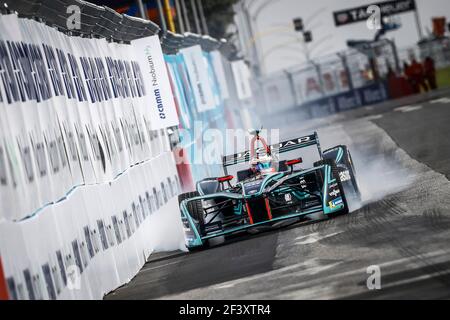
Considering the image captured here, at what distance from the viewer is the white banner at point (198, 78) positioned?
28.3 meters

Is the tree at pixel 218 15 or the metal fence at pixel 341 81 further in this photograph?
the tree at pixel 218 15

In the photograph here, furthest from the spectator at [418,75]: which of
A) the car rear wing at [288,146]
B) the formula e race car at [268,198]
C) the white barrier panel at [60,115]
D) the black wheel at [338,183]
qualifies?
the black wheel at [338,183]

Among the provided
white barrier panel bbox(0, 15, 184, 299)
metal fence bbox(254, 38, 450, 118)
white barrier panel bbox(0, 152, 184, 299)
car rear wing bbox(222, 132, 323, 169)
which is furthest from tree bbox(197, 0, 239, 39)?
car rear wing bbox(222, 132, 323, 169)

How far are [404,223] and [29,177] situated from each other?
14.9 feet

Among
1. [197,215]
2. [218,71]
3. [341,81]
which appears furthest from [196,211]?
[341,81]

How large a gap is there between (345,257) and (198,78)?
62.4ft

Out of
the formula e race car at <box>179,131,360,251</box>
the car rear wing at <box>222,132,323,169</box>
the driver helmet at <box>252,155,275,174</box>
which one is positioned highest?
the car rear wing at <box>222,132,323,169</box>

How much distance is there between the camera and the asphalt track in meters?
8.81

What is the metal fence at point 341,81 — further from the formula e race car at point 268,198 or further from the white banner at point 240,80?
the formula e race car at point 268,198

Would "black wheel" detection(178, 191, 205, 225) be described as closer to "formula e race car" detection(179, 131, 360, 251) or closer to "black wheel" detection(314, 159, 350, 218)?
"formula e race car" detection(179, 131, 360, 251)

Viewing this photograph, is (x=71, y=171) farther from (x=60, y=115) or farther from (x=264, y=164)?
(x=264, y=164)

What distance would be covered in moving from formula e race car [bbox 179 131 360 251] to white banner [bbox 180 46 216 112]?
12728 millimetres

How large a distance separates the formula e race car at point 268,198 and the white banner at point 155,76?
405cm

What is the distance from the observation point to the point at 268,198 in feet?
47.3
